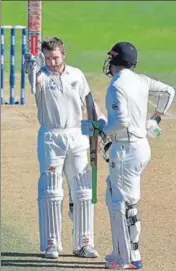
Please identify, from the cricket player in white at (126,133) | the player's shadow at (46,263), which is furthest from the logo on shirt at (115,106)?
the player's shadow at (46,263)

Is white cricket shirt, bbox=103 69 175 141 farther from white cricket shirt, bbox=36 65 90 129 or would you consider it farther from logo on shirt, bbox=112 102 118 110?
white cricket shirt, bbox=36 65 90 129

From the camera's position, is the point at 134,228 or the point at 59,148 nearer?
the point at 134,228

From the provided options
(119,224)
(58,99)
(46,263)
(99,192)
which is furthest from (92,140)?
(99,192)

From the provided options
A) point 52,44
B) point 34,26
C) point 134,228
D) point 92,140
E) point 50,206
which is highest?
point 34,26

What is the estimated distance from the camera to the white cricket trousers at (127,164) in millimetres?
7660

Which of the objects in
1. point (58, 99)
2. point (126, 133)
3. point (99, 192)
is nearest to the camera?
point (126, 133)

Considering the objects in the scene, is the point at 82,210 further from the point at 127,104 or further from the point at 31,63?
the point at 31,63

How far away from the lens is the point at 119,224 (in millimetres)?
7785

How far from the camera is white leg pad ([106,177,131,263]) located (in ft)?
25.4

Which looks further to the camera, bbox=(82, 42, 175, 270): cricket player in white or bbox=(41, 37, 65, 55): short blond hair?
bbox=(41, 37, 65, 55): short blond hair

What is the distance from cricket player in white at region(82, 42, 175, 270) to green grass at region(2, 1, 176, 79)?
310 inches

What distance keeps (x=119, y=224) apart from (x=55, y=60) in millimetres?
1444

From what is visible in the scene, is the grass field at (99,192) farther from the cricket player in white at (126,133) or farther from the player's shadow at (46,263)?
the cricket player in white at (126,133)

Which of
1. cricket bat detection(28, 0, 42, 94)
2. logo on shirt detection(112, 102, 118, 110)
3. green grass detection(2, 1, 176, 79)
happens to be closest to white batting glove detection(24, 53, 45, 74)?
logo on shirt detection(112, 102, 118, 110)
